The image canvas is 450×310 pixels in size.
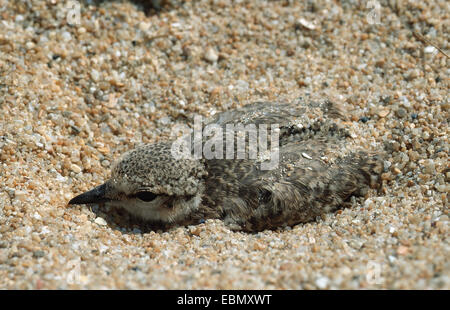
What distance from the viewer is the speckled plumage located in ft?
10.1

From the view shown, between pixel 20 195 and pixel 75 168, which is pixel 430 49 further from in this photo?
pixel 20 195

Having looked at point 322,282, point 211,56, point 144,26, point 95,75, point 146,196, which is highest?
point 144,26

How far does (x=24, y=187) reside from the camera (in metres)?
3.16

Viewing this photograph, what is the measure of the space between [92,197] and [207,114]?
1177mm

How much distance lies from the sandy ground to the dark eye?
0.72 ft

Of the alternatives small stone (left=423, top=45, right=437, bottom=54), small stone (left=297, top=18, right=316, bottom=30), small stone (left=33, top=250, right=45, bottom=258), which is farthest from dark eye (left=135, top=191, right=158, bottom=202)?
small stone (left=423, top=45, right=437, bottom=54)

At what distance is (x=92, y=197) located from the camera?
3.21m

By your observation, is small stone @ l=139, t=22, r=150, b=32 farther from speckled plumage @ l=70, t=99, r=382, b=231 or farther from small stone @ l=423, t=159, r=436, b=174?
small stone @ l=423, t=159, r=436, b=174

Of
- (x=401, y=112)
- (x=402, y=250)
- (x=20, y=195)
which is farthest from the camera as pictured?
(x=401, y=112)

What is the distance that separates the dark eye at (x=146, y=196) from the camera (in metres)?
3.14

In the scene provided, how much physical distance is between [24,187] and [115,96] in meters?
1.14

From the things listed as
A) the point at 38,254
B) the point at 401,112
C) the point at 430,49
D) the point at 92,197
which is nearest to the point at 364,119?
the point at 401,112
